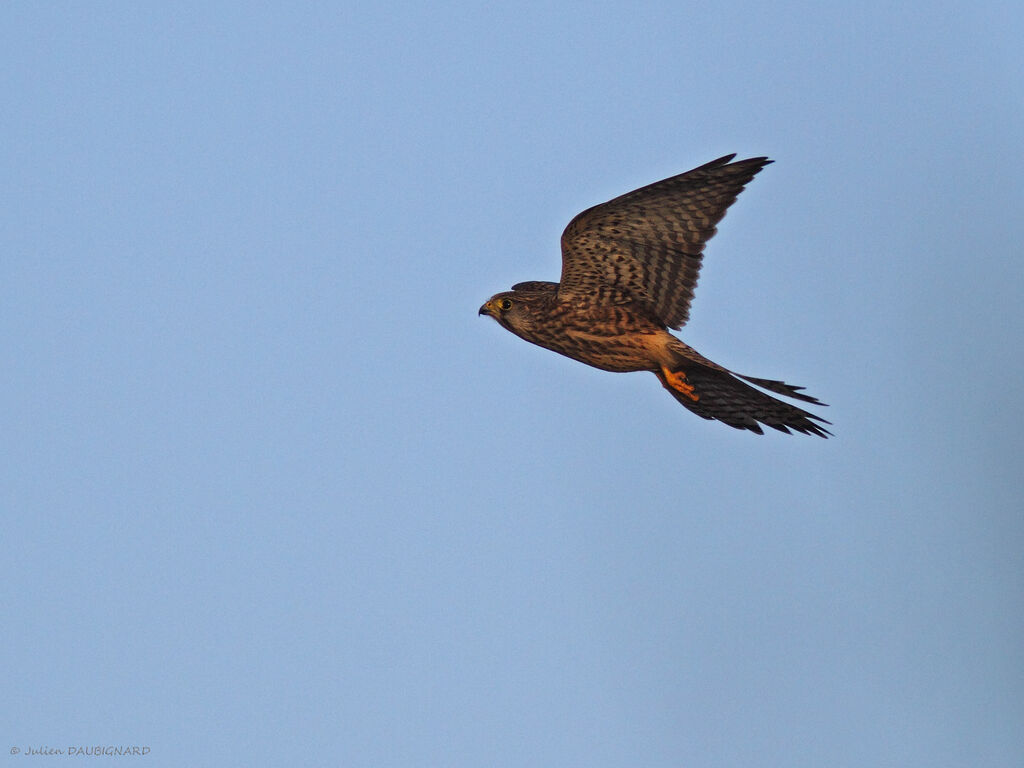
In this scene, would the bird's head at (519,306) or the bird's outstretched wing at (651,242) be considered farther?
the bird's head at (519,306)

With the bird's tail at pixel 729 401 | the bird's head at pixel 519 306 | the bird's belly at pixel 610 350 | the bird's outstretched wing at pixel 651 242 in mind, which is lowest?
the bird's tail at pixel 729 401

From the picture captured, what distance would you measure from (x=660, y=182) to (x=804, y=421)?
204cm

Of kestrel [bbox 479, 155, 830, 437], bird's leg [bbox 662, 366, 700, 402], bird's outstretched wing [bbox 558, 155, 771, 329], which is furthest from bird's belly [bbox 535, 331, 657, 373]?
bird's outstretched wing [bbox 558, 155, 771, 329]

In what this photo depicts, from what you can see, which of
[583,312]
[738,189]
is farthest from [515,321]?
[738,189]

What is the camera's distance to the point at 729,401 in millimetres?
7824

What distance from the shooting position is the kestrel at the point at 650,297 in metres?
7.66

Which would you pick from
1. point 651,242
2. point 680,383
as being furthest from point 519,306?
point 680,383

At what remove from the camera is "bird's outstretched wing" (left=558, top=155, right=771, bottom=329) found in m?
7.69

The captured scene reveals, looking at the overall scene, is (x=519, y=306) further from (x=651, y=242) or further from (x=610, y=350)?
(x=651, y=242)

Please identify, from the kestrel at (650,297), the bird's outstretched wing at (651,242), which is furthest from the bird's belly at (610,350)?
the bird's outstretched wing at (651,242)

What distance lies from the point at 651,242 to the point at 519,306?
115cm

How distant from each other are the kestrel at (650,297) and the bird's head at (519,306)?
1cm

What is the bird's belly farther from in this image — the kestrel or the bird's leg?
the bird's leg

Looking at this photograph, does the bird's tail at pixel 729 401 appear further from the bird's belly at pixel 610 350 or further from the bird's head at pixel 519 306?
the bird's head at pixel 519 306
